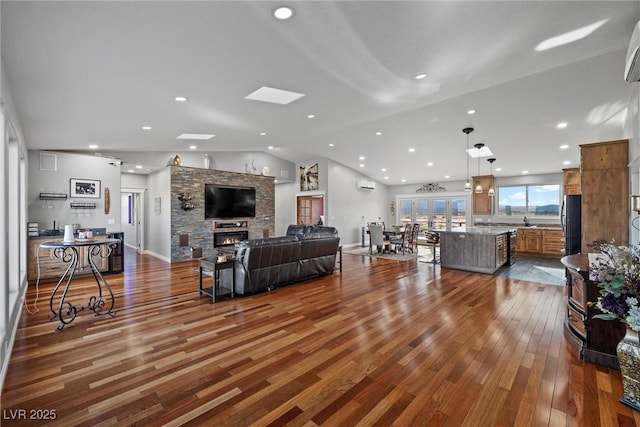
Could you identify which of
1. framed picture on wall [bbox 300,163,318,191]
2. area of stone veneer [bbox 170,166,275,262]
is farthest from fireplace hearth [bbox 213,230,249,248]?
framed picture on wall [bbox 300,163,318,191]

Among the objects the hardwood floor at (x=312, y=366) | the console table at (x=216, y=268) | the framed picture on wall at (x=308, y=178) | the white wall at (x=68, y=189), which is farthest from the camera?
the framed picture on wall at (x=308, y=178)

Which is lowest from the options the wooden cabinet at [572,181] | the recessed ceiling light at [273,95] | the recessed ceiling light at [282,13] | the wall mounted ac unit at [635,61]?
the wooden cabinet at [572,181]

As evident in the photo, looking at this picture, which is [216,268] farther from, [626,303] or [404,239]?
[404,239]

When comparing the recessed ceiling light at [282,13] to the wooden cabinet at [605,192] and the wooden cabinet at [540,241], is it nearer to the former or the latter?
the wooden cabinet at [605,192]

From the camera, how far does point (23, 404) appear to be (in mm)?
1999

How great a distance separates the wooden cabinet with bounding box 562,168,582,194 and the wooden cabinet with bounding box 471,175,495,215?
1.94m

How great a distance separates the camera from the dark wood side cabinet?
8.18 ft

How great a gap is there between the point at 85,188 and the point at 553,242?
39.3 ft

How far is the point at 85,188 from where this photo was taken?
21.0ft

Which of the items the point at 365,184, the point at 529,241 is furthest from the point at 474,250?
the point at 365,184

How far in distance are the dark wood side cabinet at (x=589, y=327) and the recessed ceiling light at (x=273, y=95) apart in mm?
3695

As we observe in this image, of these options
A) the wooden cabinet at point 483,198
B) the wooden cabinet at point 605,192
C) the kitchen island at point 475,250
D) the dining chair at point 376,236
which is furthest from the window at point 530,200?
the wooden cabinet at point 605,192

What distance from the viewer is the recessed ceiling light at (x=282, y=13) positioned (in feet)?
7.00

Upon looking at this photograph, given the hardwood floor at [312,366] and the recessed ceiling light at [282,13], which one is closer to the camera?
the hardwood floor at [312,366]
